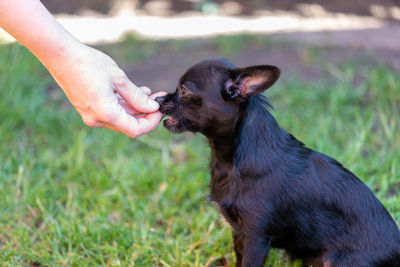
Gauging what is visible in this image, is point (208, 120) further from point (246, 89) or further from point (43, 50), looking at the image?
point (43, 50)

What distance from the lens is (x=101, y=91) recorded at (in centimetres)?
250

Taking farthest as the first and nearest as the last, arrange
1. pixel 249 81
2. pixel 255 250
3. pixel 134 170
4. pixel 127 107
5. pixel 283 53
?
pixel 283 53 < pixel 134 170 < pixel 127 107 < pixel 255 250 < pixel 249 81

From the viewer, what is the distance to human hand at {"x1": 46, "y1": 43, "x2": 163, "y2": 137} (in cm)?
A: 246

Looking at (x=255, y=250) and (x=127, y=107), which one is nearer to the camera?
(x=255, y=250)

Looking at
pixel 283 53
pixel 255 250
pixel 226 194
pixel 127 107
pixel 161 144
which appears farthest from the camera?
pixel 283 53

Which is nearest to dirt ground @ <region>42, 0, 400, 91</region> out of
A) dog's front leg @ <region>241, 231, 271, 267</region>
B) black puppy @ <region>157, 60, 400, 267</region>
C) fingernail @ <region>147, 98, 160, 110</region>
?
fingernail @ <region>147, 98, 160, 110</region>

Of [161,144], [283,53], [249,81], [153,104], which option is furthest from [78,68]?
[283,53]

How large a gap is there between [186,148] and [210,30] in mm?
3706

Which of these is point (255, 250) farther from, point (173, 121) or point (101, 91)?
point (101, 91)

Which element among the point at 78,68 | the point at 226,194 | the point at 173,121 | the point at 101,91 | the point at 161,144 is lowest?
the point at 161,144

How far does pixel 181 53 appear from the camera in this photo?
6.46 metres

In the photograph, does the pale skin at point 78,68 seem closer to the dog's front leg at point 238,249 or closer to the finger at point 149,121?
the finger at point 149,121

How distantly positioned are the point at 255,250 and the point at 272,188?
36cm

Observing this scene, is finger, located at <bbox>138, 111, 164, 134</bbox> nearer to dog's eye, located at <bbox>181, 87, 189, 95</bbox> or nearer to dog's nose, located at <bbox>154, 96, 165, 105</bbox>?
dog's nose, located at <bbox>154, 96, 165, 105</bbox>
